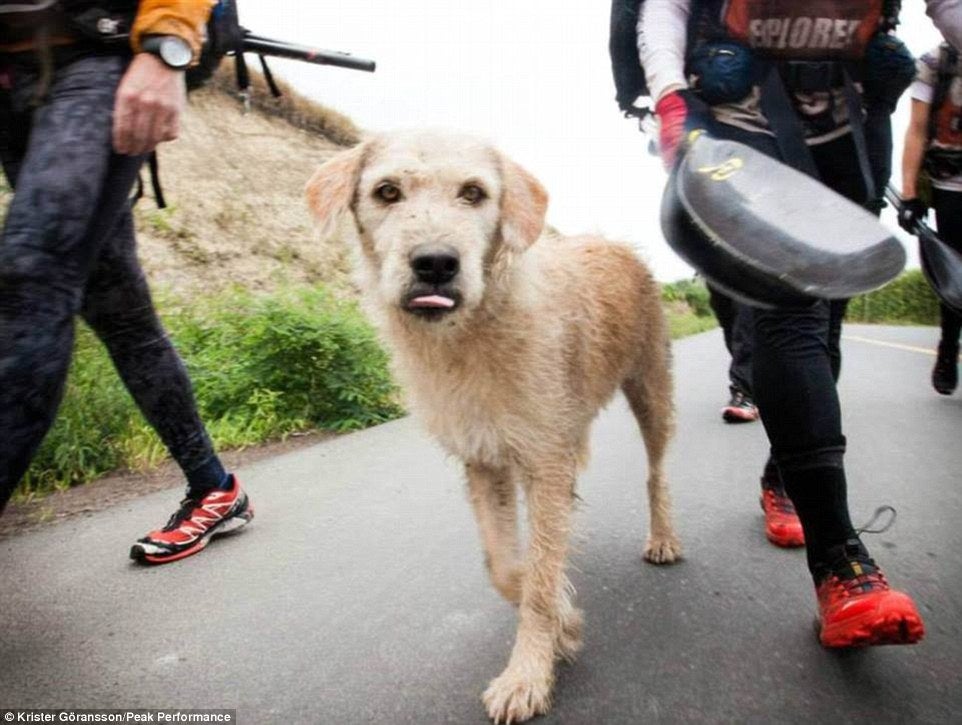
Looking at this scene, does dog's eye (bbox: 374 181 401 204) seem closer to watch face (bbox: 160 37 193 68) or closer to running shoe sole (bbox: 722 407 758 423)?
watch face (bbox: 160 37 193 68)

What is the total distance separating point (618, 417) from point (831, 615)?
177 inches

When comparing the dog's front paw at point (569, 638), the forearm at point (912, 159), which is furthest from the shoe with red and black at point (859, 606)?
the forearm at point (912, 159)

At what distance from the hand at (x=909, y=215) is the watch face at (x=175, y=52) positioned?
4.09 meters

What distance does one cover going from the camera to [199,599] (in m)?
2.90

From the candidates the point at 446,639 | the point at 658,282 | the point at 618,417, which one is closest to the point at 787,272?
the point at 446,639

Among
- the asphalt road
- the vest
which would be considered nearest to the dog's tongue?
the asphalt road

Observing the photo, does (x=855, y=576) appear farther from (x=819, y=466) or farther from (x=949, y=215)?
(x=949, y=215)

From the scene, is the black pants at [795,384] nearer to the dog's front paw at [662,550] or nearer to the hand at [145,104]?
the dog's front paw at [662,550]

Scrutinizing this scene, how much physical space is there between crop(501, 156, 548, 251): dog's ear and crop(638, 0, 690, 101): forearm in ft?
1.91

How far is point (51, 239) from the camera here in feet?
6.71

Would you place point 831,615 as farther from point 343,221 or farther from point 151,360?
point 151,360

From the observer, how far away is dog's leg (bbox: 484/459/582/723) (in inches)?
81.7

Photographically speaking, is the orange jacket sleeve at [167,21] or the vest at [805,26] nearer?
the orange jacket sleeve at [167,21]

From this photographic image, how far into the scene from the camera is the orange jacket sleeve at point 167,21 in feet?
7.13
